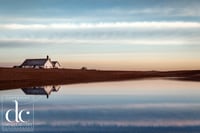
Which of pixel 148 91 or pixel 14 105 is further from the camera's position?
pixel 148 91

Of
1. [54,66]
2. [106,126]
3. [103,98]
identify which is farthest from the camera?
[54,66]

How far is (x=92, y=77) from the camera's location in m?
19.8

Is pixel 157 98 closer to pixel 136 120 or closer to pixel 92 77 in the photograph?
pixel 136 120

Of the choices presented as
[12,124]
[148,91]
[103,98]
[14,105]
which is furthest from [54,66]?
[12,124]

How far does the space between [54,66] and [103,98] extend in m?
9.26

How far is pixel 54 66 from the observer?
64.2ft

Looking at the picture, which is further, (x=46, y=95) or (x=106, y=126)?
(x=46, y=95)

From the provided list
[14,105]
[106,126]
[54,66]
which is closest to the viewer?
[106,126]

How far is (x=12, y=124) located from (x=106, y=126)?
1323 millimetres

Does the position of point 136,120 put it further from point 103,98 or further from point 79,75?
point 79,75

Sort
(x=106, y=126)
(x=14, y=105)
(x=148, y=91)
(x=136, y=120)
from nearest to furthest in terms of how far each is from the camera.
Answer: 1. (x=106, y=126)
2. (x=136, y=120)
3. (x=14, y=105)
4. (x=148, y=91)

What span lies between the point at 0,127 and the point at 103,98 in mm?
3461

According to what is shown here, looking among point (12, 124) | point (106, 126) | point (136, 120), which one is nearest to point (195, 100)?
point (136, 120)

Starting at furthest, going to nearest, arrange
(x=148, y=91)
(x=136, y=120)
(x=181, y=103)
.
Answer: (x=148, y=91) < (x=181, y=103) < (x=136, y=120)
